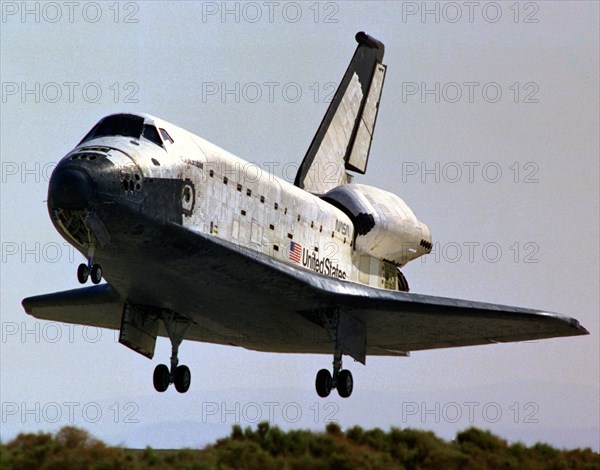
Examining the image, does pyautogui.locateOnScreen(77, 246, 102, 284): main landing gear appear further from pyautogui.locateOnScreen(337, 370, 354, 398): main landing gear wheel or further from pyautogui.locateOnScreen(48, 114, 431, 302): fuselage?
pyautogui.locateOnScreen(337, 370, 354, 398): main landing gear wheel

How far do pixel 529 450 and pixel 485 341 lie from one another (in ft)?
11.6

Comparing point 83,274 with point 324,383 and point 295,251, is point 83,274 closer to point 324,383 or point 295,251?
point 295,251

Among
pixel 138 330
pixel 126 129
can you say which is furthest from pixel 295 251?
pixel 126 129

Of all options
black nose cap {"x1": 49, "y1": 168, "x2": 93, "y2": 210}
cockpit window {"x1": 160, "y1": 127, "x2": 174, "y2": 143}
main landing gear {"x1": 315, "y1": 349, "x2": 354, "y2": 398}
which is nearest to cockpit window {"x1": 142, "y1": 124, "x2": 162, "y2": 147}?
cockpit window {"x1": 160, "y1": 127, "x2": 174, "y2": 143}

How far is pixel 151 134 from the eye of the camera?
61.9 ft

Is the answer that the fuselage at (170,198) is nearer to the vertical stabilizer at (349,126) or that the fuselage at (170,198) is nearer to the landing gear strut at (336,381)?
the landing gear strut at (336,381)

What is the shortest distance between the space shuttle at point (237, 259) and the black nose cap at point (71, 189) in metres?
0.02

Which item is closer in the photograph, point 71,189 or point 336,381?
point 71,189

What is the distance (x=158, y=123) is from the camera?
19078 millimetres

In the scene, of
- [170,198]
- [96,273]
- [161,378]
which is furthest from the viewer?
[161,378]

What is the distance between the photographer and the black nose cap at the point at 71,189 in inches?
679

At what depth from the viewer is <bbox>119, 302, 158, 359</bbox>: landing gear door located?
21.0 metres

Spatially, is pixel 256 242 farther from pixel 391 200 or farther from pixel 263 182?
pixel 391 200

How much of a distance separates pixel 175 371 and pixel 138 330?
3.79ft
